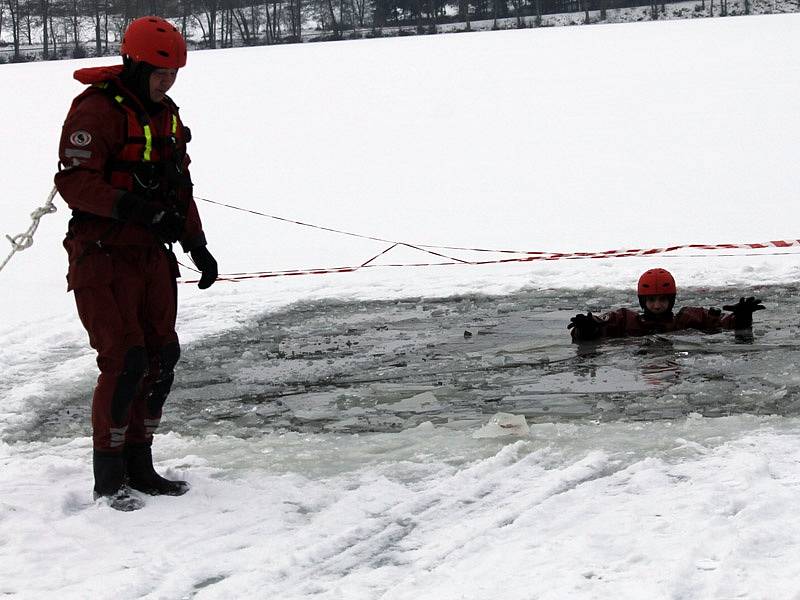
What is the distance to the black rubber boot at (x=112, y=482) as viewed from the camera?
4480 millimetres

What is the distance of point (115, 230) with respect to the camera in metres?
4.38

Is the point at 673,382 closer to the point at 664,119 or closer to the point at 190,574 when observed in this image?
the point at 190,574

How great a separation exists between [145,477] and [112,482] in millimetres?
178

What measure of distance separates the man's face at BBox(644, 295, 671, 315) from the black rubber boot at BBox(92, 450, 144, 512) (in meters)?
4.37

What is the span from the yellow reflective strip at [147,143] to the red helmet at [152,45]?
25 centimetres

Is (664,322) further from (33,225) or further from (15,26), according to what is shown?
(15,26)

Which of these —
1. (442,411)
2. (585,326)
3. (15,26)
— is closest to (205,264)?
(442,411)

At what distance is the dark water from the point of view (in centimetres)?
588

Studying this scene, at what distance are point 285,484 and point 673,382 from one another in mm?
2652

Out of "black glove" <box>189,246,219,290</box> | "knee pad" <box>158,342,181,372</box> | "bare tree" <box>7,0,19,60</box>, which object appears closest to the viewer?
"knee pad" <box>158,342,181,372</box>

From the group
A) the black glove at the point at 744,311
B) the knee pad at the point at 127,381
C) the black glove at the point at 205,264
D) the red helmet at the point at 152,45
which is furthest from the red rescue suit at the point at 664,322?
the red helmet at the point at 152,45

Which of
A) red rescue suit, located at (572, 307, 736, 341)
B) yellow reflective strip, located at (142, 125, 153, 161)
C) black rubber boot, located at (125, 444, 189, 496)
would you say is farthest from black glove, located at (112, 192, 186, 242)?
red rescue suit, located at (572, 307, 736, 341)

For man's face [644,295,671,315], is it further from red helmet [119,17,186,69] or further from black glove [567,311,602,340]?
red helmet [119,17,186,69]

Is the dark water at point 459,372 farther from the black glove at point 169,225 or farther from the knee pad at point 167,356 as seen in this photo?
the black glove at point 169,225
